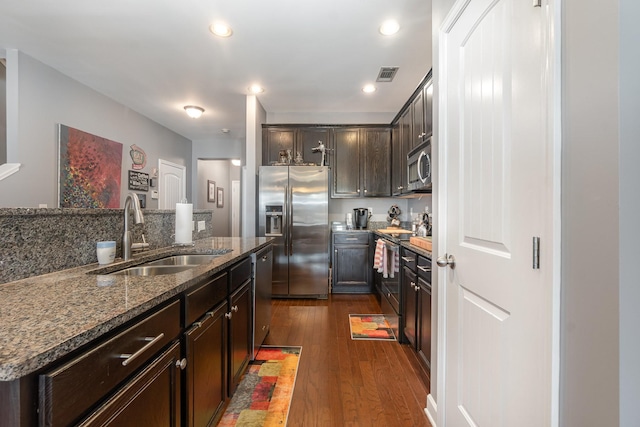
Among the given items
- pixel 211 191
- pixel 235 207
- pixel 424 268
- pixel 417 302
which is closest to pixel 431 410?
pixel 417 302

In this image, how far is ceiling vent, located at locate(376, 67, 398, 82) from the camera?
2.92 meters

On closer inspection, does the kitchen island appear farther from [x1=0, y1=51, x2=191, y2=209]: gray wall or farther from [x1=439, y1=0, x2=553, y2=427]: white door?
[x1=0, y1=51, x2=191, y2=209]: gray wall

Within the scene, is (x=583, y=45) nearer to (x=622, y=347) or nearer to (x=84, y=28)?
(x=622, y=347)

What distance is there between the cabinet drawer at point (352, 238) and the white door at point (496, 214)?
2.35m

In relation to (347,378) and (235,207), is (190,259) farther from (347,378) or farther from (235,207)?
(235,207)

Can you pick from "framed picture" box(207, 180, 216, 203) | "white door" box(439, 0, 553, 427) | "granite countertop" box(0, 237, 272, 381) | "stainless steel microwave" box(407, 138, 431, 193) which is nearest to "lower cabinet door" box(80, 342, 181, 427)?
"granite countertop" box(0, 237, 272, 381)

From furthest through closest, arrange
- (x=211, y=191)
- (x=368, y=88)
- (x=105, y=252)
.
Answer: (x=211, y=191) < (x=368, y=88) < (x=105, y=252)

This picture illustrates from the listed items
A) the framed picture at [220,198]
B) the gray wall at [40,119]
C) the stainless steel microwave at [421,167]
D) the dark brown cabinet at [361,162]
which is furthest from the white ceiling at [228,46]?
the framed picture at [220,198]

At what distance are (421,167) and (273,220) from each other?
1.95 m

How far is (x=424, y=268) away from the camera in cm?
193

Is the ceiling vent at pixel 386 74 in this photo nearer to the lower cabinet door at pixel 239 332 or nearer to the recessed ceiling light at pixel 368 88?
the recessed ceiling light at pixel 368 88

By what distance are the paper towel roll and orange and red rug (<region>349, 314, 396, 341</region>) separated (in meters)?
1.68

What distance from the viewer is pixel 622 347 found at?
0.58m

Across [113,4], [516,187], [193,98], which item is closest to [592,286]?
[516,187]
